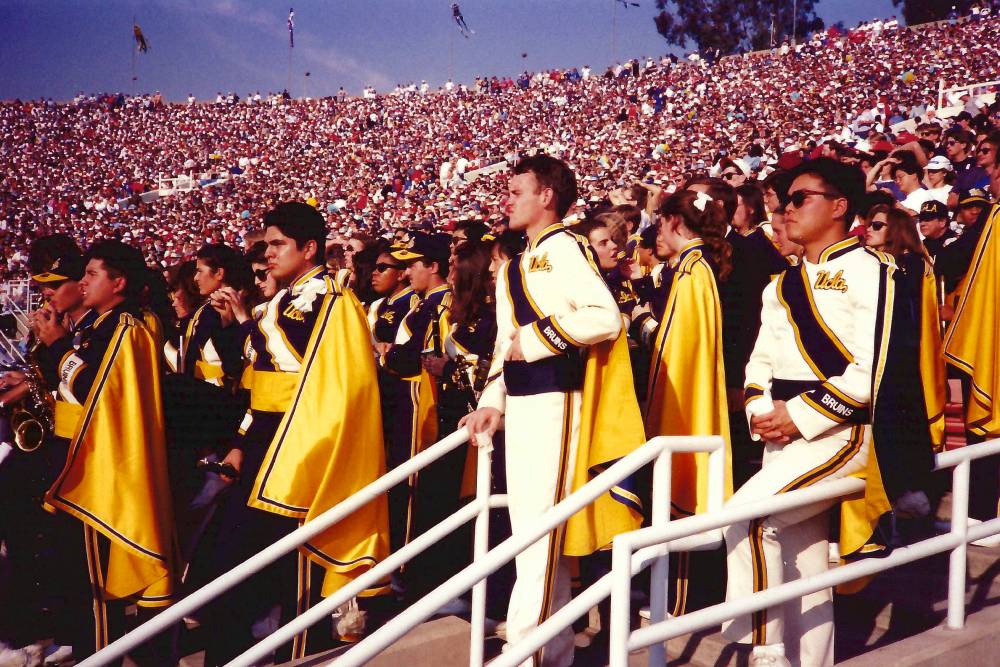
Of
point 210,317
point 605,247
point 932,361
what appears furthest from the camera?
point 210,317

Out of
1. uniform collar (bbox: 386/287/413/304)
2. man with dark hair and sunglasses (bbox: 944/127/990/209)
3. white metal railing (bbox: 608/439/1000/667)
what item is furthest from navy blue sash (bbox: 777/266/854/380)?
man with dark hair and sunglasses (bbox: 944/127/990/209)

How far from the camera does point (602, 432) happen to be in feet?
Result: 12.6

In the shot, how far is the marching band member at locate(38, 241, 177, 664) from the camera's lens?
4664 mm

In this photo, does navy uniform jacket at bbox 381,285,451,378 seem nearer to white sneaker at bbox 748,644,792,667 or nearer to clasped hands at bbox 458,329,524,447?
clasped hands at bbox 458,329,524,447

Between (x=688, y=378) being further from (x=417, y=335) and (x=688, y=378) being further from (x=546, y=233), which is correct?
(x=417, y=335)

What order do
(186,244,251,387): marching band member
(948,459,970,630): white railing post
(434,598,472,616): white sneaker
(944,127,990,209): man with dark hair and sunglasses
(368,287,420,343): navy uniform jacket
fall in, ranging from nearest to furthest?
(948,459,970,630): white railing post → (434,598,472,616): white sneaker → (186,244,251,387): marching band member → (368,287,420,343): navy uniform jacket → (944,127,990,209): man with dark hair and sunglasses

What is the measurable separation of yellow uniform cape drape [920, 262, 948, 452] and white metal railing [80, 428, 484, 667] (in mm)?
1765

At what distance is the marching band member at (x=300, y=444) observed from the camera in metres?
4.53

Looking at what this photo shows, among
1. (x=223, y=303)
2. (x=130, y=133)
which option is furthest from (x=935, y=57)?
(x=130, y=133)

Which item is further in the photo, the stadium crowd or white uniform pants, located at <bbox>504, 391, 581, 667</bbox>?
white uniform pants, located at <bbox>504, 391, 581, 667</bbox>

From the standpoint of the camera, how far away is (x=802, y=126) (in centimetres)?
2377

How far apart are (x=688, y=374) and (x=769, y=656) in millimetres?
1376

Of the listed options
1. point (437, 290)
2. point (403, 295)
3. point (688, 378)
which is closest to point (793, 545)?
point (688, 378)

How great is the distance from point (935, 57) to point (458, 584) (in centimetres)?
2726
